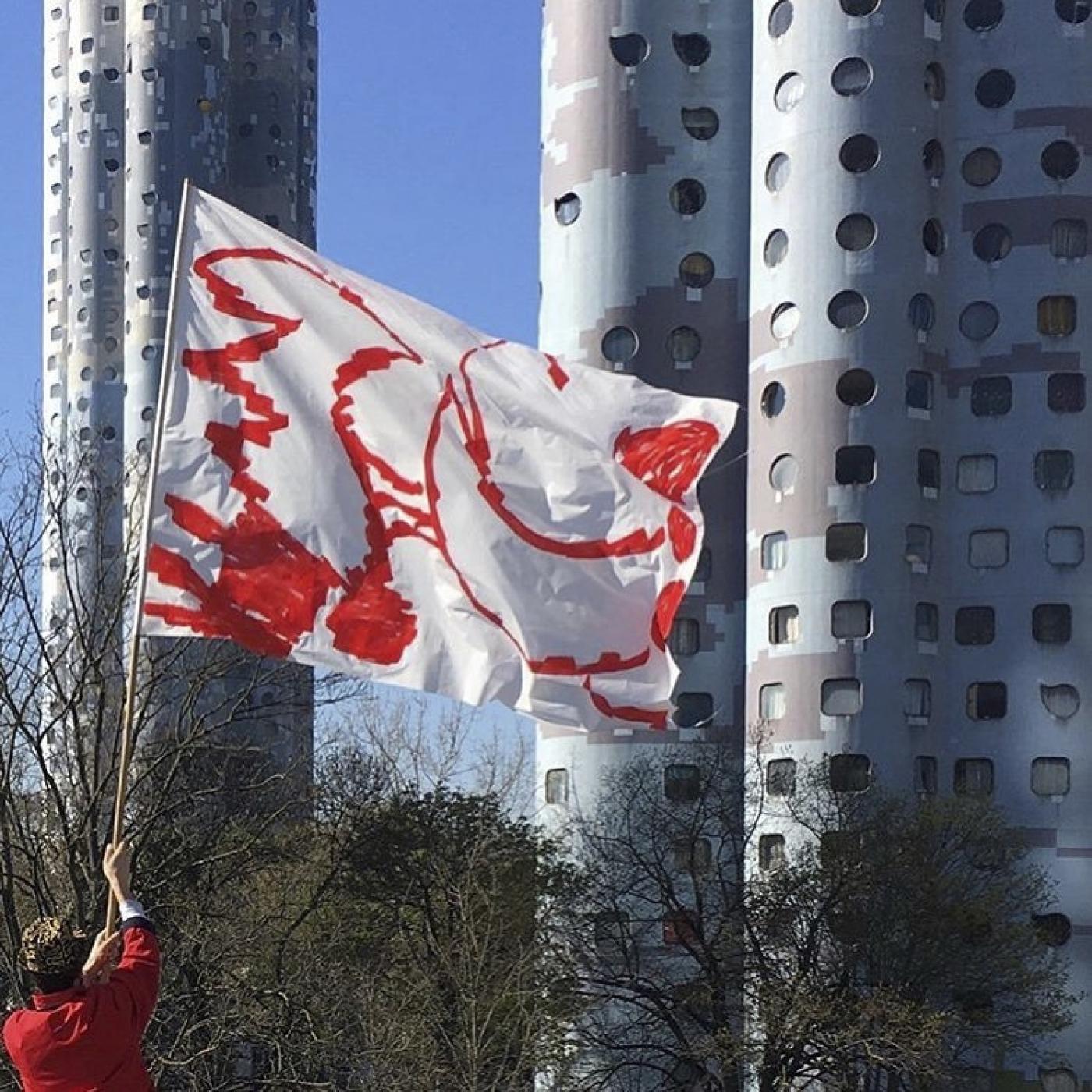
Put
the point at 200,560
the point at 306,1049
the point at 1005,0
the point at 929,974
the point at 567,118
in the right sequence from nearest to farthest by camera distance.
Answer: the point at 200,560
the point at 306,1049
the point at 929,974
the point at 1005,0
the point at 567,118

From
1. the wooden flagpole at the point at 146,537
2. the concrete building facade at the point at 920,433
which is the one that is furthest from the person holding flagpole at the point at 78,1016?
the concrete building facade at the point at 920,433

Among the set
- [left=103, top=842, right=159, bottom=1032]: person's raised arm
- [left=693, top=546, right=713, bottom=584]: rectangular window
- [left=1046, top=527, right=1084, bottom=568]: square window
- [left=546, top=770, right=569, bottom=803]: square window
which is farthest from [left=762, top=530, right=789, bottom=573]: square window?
[left=103, top=842, right=159, bottom=1032]: person's raised arm

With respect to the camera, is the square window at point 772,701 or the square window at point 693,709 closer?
the square window at point 772,701

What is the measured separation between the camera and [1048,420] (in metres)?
59.3

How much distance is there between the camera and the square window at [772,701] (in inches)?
2345

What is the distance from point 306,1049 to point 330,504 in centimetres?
2218

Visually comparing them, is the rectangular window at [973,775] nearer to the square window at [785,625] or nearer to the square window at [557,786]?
the square window at [785,625]

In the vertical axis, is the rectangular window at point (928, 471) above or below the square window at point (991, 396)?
below

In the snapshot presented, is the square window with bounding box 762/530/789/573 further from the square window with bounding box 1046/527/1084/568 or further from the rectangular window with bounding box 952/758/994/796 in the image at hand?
the rectangular window with bounding box 952/758/994/796

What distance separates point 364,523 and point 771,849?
48415 mm

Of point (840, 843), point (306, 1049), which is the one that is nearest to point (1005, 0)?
point (840, 843)

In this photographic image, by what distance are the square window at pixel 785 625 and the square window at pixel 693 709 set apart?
3.50 metres

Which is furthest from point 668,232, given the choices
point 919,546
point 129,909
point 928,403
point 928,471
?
point 129,909

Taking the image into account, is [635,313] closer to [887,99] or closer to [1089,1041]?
[887,99]
